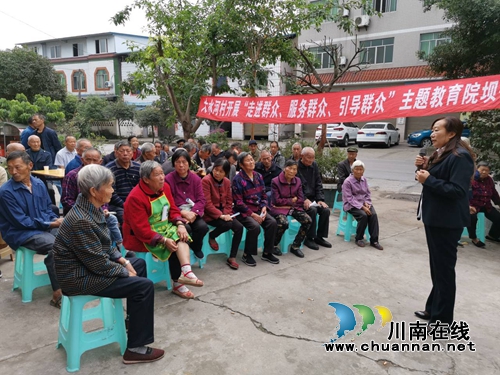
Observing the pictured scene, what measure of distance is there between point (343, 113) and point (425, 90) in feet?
4.24

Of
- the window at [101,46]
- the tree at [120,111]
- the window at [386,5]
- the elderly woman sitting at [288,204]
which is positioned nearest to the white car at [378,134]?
the window at [386,5]

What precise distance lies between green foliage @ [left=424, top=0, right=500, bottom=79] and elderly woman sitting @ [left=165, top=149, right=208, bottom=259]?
38.2 feet

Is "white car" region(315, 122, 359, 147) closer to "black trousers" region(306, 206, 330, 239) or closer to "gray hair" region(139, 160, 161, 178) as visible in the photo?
"black trousers" region(306, 206, 330, 239)

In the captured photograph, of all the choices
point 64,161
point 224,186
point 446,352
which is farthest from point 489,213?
point 64,161

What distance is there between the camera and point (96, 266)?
2.26 metres

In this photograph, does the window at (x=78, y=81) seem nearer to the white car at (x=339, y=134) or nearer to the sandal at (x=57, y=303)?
the white car at (x=339, y=134)

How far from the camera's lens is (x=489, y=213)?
5.27 m

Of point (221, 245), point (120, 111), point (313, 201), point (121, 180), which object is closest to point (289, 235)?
point (313, 201)

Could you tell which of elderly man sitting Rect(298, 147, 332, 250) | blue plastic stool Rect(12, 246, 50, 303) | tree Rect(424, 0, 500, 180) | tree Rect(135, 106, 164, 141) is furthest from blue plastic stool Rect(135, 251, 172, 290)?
tree Rect(135, 106, 164, 141)

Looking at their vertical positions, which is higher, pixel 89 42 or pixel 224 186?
pixel 89 42

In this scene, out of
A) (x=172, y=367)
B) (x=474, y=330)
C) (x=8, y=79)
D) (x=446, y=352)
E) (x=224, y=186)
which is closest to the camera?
(x=172, y=367)

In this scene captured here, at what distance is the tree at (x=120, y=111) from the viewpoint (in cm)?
2584

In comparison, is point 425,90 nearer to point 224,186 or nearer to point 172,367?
point 224,186

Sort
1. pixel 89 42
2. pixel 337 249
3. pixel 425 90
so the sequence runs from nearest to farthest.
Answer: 1. pixel 337 249
2. pixel 425 90
3. pixel 89 42
